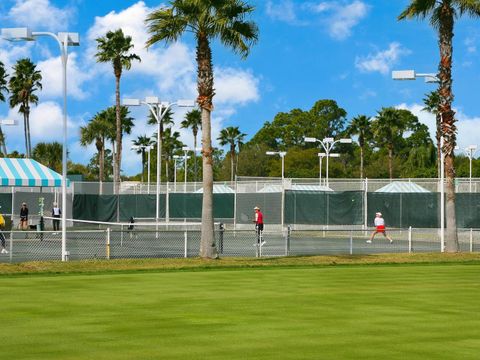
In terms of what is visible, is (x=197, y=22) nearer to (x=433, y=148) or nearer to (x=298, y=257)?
(x=298, y=257)

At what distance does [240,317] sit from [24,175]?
1167 inches

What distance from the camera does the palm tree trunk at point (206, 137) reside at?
1192 inches

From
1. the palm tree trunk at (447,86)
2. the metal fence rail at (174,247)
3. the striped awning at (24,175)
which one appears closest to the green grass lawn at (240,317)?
the metal fence rail at (174,247)

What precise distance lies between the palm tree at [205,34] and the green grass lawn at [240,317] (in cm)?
556

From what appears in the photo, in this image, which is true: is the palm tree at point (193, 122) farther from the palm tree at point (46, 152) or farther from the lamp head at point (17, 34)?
the lamp head at point (17, 34)

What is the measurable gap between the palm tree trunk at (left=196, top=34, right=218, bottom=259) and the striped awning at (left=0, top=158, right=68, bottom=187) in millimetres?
14794

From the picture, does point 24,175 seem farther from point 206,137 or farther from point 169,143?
point 169,143

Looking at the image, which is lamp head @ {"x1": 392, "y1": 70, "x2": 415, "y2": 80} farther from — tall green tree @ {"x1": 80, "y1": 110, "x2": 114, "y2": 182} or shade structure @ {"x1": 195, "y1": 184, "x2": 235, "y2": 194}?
tall green tree @ {"x1": 80, "y1": 110, "x2": 114, "y2": 182}

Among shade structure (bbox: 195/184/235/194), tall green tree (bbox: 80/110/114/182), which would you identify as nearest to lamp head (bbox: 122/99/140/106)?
shade structure (bbox: 195/184/235/194)

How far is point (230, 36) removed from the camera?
102 ft

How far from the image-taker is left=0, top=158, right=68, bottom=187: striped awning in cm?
4269

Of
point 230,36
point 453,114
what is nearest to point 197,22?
→ point 230,36

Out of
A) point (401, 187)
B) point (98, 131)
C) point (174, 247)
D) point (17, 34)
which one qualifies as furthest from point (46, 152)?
point (17, 34)

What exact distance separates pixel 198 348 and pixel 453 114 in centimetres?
2499
